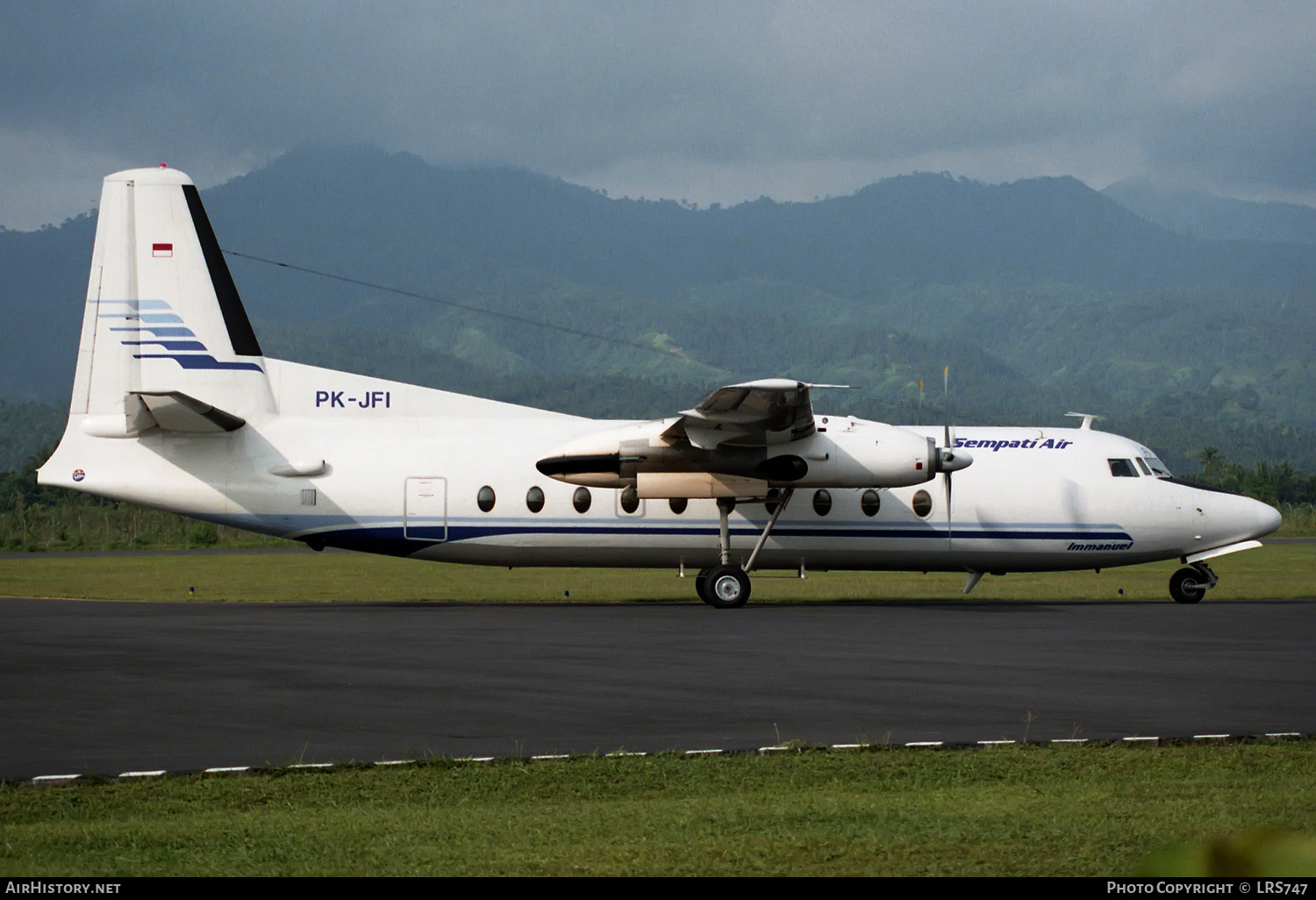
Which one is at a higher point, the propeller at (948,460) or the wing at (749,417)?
the wing at (749,417)

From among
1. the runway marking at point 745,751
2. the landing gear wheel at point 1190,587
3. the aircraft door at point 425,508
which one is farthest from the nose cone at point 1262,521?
the runway marking at point 745,751

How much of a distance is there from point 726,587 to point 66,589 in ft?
42.1

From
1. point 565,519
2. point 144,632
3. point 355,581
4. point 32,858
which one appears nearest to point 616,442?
point 565,519

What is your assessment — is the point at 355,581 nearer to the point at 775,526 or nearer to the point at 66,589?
the point at 66,589

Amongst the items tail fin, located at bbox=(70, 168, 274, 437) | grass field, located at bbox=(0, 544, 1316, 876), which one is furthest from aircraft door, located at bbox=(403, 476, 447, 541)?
grass field, located at bbox=(0, 544, 1316, 876)

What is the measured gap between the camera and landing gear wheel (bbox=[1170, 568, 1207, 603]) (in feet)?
82.5

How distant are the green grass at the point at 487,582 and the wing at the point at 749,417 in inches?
172

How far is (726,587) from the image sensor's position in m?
23.4

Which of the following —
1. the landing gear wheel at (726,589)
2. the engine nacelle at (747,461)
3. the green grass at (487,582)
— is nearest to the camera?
the engine nacelle at (747,461)

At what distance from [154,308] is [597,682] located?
43.3 feet

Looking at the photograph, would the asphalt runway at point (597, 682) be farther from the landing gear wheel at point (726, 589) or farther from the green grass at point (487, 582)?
the green grass at point (487, 582)

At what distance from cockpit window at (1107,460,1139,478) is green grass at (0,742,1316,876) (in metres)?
16.0

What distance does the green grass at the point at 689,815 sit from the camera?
643 cm

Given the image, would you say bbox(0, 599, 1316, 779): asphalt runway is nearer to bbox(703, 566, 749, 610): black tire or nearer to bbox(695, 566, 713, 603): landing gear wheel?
bbox(703, 566, 749, 610): black tire
